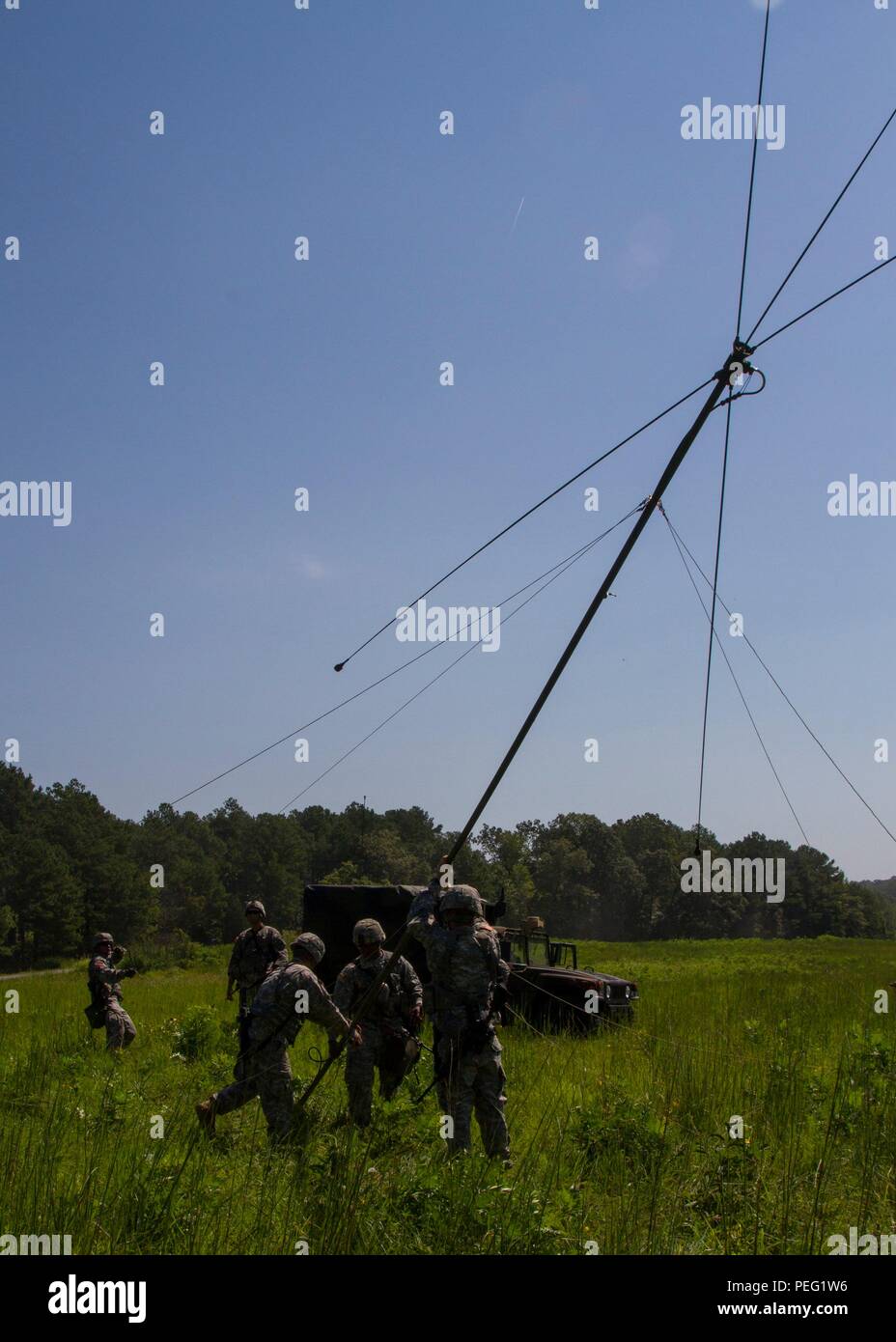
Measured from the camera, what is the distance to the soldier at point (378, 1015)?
7.68 m

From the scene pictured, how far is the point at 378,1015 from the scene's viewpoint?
789 centimetres

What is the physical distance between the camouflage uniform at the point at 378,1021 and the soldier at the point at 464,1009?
35.8 inches

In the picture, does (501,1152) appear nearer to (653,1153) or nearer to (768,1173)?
(653,1153)

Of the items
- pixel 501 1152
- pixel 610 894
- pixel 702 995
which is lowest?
pixel 610 894

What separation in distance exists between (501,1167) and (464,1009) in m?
1.70

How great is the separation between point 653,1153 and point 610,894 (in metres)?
106

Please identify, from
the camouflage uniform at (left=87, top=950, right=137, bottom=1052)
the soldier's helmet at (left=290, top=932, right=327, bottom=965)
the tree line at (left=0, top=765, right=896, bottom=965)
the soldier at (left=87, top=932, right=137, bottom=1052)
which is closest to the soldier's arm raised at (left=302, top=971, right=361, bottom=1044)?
the soldier's helmet at (left=290, top=932, right=327, bottom=965)

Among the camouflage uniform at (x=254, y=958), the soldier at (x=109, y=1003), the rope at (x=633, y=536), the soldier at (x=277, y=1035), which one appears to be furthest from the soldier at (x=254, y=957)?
the rope at (x=633, y=536)

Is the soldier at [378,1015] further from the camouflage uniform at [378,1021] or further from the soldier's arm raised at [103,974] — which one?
the soldier's arm raised at [103,974]

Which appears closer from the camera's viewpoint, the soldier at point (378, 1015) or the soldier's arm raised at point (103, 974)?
the soldier at point (378, 1015)

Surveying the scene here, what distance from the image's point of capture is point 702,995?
18.4m

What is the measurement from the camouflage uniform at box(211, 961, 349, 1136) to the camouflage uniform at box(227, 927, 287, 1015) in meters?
4.75
